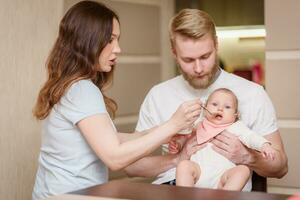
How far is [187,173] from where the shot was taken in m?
2.11

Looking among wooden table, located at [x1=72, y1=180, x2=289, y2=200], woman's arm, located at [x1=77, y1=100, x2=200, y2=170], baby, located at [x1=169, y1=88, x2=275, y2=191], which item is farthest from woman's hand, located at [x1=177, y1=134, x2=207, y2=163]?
wooden table, located at [x1=72, y1=180, x2=289, y2=200]

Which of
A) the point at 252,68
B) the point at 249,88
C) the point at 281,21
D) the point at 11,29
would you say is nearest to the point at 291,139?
the point at 281,21

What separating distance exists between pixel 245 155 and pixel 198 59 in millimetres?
419

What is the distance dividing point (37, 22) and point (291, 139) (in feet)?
4.69

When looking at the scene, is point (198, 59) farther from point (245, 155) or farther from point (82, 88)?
point (82, 88)

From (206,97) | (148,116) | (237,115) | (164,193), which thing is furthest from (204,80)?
(164,193)

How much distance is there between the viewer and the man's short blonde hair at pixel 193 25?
89.4 inches

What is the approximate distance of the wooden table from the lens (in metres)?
1.54

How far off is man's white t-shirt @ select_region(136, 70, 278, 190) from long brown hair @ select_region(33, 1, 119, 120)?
0.44m

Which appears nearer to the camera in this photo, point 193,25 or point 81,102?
point 81,102

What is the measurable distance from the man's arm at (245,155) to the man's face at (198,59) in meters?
0.25

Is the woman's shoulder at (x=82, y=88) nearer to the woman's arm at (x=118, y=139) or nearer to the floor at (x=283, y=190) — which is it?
the woman's arm at (x=118, y=139)

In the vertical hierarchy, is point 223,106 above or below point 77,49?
below

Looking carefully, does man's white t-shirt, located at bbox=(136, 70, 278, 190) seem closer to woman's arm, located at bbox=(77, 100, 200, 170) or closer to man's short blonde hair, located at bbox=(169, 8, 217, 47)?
man's short blonde hair, located at bbox=(169, 8, 217, 47)
